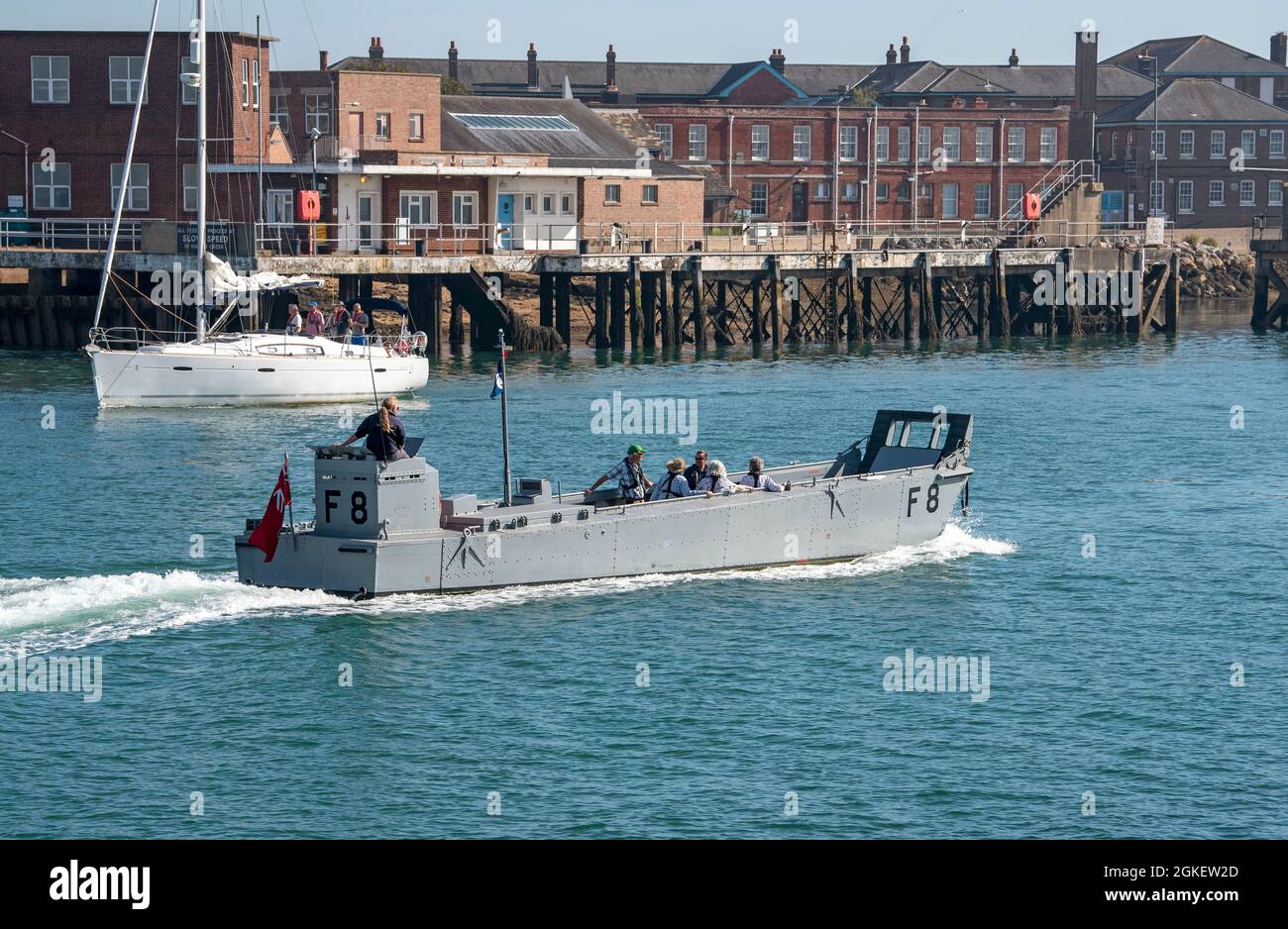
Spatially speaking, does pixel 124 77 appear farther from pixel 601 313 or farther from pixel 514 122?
pixel 601 313

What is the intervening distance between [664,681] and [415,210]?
46.7 m

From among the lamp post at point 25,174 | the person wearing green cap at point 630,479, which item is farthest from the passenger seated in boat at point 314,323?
the person wearing green cap at point 630,479

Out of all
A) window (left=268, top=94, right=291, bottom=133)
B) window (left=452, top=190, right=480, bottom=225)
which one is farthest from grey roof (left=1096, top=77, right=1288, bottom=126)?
window (left=452, top=190, right=480, bottom=225)

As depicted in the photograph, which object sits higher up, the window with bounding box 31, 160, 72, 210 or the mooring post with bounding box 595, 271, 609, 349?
the window with bounding box 31, 160, 72, 210

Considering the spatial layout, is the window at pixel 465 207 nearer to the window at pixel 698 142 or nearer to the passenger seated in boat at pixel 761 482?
the window at pixel 698 142

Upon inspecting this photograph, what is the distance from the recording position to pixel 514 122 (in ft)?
264

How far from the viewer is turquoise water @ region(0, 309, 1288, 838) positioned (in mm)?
20094

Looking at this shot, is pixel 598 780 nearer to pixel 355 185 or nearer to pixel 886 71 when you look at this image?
Result: pixel 355 185

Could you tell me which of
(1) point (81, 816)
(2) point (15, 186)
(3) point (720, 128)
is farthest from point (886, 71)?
(1) point (81, 816)

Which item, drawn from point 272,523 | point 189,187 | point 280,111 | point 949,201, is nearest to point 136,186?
point 189,187

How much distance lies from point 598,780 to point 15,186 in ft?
191

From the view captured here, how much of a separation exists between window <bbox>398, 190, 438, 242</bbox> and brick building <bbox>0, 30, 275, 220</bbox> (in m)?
7.10

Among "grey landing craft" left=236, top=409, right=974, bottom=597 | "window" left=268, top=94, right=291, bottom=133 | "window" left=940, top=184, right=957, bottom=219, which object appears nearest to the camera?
"grey landing craft" left=236, top=409, right=974, bottom=597

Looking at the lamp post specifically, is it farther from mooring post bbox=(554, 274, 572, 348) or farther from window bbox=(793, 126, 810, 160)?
window bbox=(793, 126, 810, 160)
